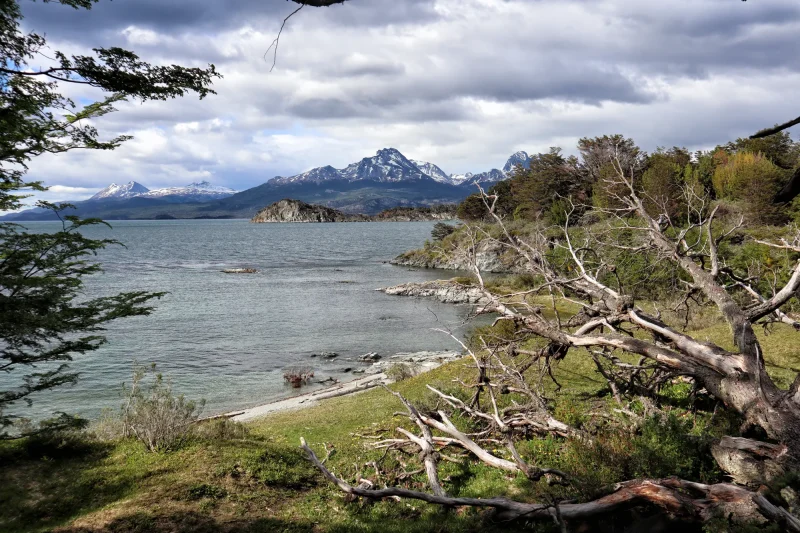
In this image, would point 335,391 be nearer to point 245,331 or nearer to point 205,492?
point 205,492

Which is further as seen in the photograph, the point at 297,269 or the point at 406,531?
the point at 297,269

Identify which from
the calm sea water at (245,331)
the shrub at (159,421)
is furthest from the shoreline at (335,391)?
the shrub at (159,421)

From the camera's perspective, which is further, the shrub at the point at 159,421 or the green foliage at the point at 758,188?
the green foliage at the point at 758,188

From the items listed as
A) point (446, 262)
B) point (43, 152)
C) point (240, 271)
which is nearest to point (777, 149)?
point (446, 262)

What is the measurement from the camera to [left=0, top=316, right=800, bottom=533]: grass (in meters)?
6.86

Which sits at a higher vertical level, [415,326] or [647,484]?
[647,484]

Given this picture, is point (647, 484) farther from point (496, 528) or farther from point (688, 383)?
point (688, 383)

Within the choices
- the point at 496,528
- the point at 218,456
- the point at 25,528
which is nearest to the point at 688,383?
the point at 496,528

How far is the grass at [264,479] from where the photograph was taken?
22.5ft

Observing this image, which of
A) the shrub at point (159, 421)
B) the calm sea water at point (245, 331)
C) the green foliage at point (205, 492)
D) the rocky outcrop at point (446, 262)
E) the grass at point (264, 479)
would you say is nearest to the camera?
the grass at point (264, 479)

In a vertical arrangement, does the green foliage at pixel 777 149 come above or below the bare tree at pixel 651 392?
above

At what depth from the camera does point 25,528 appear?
7.09 m

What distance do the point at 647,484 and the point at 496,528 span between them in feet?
6.19

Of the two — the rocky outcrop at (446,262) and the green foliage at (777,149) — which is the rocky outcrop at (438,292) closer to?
the rocky outcrop at (446,262)
